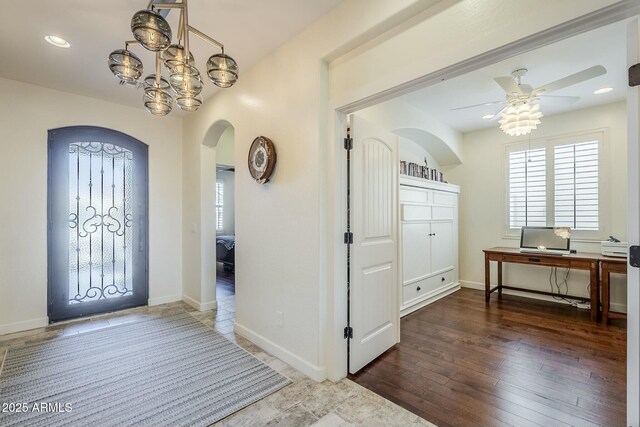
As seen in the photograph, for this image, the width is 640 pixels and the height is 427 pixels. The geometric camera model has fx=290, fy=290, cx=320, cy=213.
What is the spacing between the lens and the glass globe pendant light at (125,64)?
1.70 m

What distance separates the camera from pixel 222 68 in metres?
1.78

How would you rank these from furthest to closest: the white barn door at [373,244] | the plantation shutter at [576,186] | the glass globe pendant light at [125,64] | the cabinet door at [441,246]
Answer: the cabinet door at [441,246] → the plantation shutter at [576,186] → the white barn door at [373,244] → the glass globe pendant light at [125,64]

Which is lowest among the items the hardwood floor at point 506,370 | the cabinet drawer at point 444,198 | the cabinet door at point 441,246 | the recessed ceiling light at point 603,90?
the hardwood floor at point 506,370

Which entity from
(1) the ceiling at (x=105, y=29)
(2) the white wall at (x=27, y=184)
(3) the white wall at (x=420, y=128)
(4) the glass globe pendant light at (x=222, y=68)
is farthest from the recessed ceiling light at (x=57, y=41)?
(3) the white wall at (x=420, y=128)

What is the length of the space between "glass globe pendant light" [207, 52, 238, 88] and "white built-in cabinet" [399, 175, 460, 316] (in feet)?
7.73

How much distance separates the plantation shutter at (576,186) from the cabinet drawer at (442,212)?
1.44 metres

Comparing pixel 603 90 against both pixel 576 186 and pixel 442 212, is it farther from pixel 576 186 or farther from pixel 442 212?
pixel 442 212

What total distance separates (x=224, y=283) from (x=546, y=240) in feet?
17.3

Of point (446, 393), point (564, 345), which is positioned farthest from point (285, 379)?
point (564, 345)

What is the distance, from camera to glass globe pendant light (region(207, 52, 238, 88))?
1757mm

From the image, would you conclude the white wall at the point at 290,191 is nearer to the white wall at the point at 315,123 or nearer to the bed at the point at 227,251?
the white wall at the point at 315,123

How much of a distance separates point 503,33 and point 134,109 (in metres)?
4.35

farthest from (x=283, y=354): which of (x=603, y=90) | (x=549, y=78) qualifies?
(x=603, y=90)

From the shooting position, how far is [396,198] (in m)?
2.87
